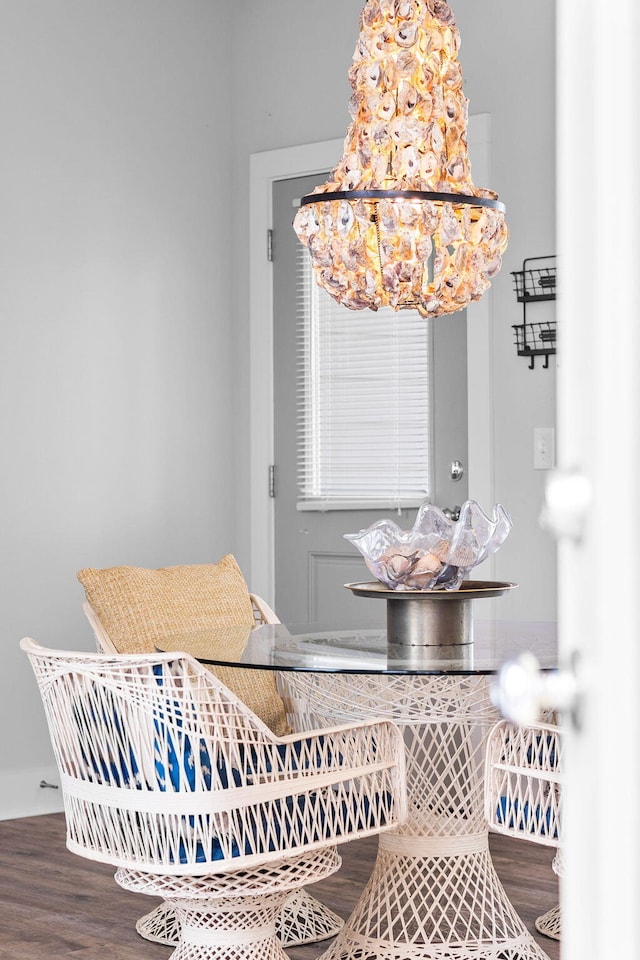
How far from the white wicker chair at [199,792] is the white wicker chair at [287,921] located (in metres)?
0.53

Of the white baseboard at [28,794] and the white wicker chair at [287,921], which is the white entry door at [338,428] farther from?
the white wicker chair at [287,921]

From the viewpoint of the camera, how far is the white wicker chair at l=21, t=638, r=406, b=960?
83.0 inches

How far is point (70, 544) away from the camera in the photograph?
437 cm

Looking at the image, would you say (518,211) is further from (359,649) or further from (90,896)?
(90,896)

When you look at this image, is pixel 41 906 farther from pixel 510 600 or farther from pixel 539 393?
pixel 539 393

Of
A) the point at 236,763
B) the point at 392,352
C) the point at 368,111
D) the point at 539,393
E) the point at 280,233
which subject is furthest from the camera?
the point at 280,233

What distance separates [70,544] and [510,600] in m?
1.54

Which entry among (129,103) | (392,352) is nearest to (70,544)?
(392,352)

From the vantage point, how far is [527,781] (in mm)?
2320

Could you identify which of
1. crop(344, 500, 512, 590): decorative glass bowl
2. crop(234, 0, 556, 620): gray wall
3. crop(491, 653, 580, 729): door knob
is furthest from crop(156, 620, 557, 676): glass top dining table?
crop(491, 653, 580, 729): door knob

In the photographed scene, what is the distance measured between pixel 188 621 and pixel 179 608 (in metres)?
0.04

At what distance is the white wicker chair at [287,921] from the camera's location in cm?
289

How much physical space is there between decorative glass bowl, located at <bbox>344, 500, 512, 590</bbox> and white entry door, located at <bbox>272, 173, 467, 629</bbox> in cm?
168

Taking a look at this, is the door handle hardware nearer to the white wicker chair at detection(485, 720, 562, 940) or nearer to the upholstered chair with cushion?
the upholstered chair with cushion
